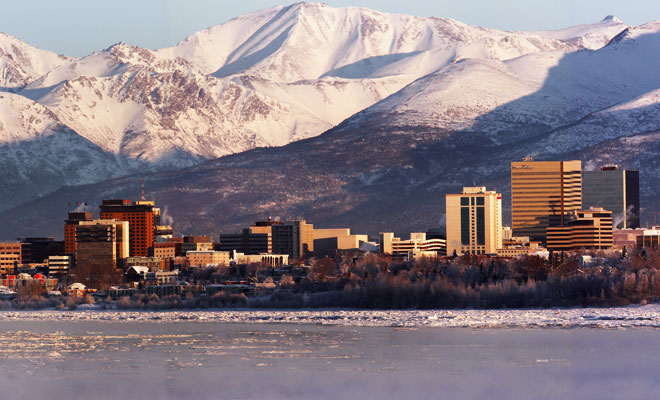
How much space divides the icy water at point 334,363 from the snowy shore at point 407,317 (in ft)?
16.4

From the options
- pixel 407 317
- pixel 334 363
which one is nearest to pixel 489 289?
pixel 407 317

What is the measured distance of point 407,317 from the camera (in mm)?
134125

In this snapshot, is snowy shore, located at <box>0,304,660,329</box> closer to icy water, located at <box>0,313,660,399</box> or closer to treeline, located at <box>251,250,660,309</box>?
icy water, located at <box>0,313,660,399</box>

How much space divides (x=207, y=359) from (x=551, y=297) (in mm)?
58217

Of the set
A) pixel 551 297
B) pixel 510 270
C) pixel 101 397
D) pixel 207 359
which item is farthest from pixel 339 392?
pixel 510 270

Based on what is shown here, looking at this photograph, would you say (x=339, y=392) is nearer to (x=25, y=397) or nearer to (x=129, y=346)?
(x=25, y=397)

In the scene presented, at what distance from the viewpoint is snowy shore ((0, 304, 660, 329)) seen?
121500mm

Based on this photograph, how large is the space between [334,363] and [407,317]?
1684 inches

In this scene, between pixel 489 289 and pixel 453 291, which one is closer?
pixel 489 289

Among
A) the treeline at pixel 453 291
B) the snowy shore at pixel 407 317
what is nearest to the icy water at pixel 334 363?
the snowy shore at pixel 407 317

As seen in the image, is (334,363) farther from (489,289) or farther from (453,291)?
(489,289)

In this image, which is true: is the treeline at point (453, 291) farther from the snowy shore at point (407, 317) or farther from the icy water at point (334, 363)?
the icy water at point (334, 363)

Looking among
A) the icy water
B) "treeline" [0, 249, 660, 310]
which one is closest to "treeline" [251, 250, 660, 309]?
"treeline" [0, 249, 660, 310]

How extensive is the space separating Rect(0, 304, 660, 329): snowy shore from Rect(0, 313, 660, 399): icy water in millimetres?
4995
